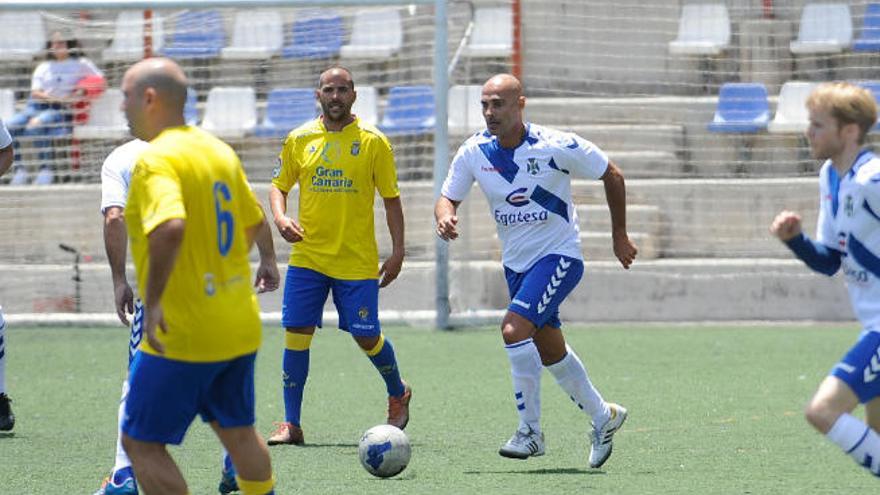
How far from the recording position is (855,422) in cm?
571

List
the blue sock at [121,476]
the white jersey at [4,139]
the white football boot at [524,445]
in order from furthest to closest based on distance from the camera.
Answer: the white jersey at [4,139]
the white football boot at [524,445]
the blue sock at [121,476]

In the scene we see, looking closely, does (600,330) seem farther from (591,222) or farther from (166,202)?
(166,202)

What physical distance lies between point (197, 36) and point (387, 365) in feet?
26.9

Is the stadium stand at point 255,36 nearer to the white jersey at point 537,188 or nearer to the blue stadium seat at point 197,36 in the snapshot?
the blue stadium seat at point 197,36

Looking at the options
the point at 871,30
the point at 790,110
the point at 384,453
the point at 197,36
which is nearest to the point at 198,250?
the point at 384,453

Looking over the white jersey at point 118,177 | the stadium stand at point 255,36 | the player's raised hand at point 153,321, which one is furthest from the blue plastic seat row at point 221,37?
the player's raised hand at point 153,321

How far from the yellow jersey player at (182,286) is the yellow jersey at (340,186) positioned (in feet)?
11.6

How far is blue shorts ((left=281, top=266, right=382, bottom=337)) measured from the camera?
8.97m

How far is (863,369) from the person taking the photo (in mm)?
5750

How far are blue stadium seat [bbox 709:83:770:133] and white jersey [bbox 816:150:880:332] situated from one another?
9870mm

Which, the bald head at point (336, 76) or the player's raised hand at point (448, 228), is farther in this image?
the bald head at point (336, 76)

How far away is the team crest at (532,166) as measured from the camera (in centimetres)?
809

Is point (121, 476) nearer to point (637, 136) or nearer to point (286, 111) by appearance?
point (286, 111)

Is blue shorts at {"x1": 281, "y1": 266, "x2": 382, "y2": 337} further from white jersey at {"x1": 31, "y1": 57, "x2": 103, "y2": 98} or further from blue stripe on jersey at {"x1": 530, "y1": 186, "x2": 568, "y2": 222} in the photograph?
white jersey at {"x1": 31, "y1": 57, "x2": 103, "y2": 98}
